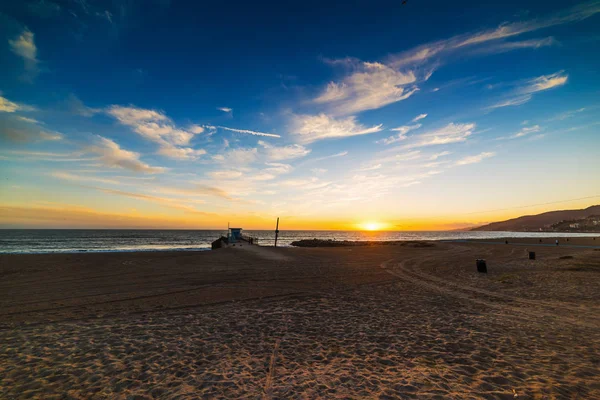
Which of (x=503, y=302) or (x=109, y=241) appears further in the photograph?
(x=109, y=241)

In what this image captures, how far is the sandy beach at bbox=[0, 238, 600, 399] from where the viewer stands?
4.82 metres

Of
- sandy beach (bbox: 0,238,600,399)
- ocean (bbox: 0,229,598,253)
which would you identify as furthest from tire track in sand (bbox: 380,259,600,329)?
ocean (bbox: 0,229,598,253)

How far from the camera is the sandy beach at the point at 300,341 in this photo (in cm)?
482

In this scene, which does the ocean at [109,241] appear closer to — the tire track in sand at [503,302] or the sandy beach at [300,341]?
the sandy beach at [300,341]

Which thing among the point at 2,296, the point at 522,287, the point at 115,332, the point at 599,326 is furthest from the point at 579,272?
the point at 2,296

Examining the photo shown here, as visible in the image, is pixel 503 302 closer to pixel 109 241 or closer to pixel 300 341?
pixel 300 341

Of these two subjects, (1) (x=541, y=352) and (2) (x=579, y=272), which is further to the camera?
(2) (x=579, y=272)

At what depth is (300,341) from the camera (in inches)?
272

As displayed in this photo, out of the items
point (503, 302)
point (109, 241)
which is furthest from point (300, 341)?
point (109, 241)

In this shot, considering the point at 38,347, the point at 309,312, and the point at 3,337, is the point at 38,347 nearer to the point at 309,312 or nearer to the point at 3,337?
the point at 3,337

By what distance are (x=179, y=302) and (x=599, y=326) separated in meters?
13.4

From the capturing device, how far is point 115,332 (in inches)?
294

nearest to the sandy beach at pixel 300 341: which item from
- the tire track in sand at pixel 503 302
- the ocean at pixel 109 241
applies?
the tire track in sand at pixel 503 302

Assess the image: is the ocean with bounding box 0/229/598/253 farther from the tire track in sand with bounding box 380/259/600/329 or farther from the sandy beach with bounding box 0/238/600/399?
the tire track in sand with bounding box 380/259/600/329
